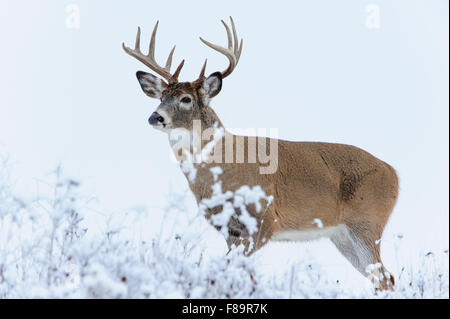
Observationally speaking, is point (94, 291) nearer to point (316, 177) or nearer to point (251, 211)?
point (251, 211)

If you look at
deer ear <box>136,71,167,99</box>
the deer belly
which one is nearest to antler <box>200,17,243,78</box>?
deer ear <box>136,71,167,99</box>

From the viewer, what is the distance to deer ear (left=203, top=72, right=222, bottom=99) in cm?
794

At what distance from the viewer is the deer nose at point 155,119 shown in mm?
7461

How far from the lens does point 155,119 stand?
24.5 ft

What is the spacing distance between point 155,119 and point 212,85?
84 cm

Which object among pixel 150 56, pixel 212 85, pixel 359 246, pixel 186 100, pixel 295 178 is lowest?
pixel 359 246

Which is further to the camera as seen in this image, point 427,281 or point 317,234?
point 317,234

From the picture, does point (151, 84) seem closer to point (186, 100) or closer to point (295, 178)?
point (186, 100)

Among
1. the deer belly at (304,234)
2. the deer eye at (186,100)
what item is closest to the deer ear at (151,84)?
the deer eye at (186,100)

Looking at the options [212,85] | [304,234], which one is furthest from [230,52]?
[304,234]

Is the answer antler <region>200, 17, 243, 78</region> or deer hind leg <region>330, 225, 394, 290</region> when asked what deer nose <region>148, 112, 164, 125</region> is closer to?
antler <region>200, 17, 243, 78</region>
